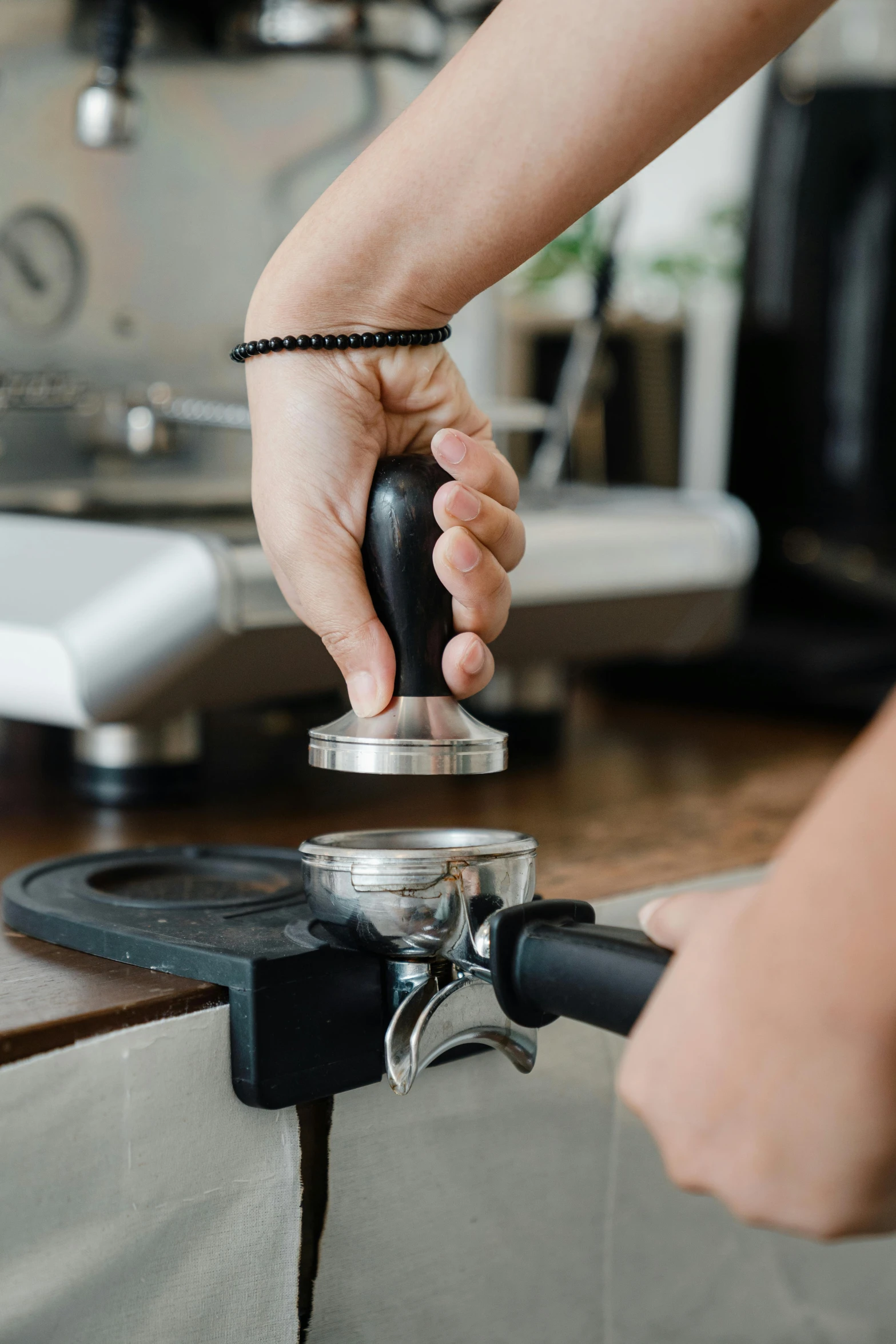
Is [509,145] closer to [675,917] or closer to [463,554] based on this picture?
[463,554]

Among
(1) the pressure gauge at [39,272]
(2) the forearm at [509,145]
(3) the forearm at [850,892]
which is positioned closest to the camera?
(3) the forearm at [850,892]

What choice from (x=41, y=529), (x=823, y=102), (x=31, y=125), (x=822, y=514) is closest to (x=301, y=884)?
(x=41, y=529)

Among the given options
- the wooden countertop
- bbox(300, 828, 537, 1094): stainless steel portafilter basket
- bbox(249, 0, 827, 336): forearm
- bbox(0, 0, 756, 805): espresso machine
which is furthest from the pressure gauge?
bbox(300, 828, 537, 1094): stainless steel portafilter basket

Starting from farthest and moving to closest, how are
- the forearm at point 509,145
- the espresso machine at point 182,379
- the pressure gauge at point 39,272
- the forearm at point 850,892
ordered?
1. the pressure gauge at point 39,272
2. the espresso machine at point 182,379
3. the forearm at point 509,145
4. the forearm at point 850,892

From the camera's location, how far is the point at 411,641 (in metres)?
0.45

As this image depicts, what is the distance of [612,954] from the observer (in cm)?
35

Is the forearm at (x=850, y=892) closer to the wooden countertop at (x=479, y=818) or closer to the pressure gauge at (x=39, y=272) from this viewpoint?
the wooden countertop at (x=479, y=818)

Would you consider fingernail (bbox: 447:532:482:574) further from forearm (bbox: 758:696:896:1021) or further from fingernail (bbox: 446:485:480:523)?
forearm (bbox: 758:696:896:1021)

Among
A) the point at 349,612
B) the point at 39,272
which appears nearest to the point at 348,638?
the point at 349,612

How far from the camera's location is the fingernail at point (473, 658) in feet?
1.50

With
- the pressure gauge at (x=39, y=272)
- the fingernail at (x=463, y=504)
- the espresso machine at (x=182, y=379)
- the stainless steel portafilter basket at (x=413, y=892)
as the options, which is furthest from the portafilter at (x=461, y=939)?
the pressure gauge at (x=39, y=272)

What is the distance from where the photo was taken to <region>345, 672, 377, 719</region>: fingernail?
1.48ft

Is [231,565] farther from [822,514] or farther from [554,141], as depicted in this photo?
[822,514]

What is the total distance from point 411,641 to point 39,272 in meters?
Result: 0.44
